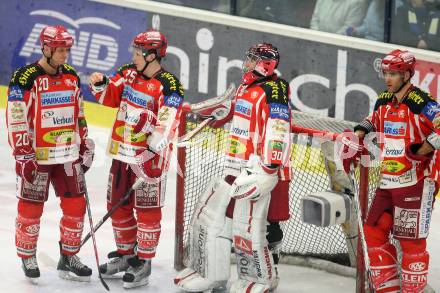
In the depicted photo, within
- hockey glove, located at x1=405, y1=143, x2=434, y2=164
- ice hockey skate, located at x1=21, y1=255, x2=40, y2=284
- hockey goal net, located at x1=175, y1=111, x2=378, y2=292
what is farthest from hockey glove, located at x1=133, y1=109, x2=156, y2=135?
hockey glove, located at x1=405, y1=143, x2=434, y2=164

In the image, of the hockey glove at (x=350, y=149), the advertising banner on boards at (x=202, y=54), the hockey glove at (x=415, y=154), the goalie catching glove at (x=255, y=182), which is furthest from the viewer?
the advertising banner on boards at (x=202, y=54)

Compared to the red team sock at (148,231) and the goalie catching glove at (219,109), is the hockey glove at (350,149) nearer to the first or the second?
the goalie catching glove at (219,109)

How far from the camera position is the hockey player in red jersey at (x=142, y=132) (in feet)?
25.2

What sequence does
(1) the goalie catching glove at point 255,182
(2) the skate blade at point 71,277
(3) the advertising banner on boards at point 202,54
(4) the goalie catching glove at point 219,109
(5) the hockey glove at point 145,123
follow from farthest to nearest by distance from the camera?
1. (3) the advertising banner on boards at point 202,54
2. (2) the skate blade at point 71,277
3. (4) the goalie catching glove at point 219,109
4. (5) the hockey glove at point 145,123
5. (1) the goalie catching glove at point 255,182

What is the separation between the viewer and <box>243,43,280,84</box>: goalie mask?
7.43 metres

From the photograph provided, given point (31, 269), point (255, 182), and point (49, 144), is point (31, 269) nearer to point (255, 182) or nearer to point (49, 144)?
point (49, 144)

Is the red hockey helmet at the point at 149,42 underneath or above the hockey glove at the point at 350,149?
above

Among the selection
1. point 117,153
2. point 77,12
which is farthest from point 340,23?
point 117,153

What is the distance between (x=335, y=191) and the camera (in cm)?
746

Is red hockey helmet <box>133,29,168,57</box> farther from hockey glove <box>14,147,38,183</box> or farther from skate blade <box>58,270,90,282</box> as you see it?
skate blade <box>58,270,90,282</box>

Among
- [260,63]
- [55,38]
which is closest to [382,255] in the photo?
[260,63]

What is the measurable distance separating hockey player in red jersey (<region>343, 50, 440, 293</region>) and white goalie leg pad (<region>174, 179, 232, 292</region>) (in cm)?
79

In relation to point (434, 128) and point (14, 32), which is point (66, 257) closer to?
point (434, 128)

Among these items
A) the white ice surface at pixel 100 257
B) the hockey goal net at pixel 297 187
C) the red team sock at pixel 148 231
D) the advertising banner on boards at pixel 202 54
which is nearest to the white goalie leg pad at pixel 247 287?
the white ice surface at pixel 100 257
